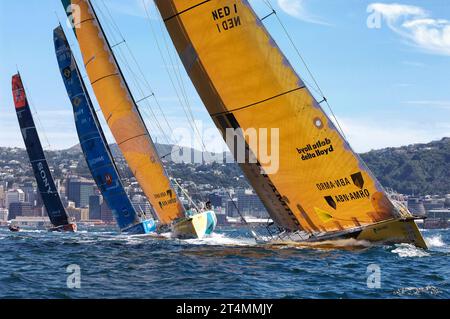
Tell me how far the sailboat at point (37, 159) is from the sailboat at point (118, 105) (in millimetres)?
21383

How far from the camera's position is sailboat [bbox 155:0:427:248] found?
21578mm

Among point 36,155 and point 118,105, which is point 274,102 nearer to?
point 118,105

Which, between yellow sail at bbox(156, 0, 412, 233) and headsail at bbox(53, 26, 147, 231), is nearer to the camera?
yellow sail at bbox(156, 0, 412, 233)

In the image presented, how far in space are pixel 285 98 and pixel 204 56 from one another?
2.48 meters

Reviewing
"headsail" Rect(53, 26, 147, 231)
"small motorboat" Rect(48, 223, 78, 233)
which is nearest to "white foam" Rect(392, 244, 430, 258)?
"headsail" Rect(53, 26, 147, 231)

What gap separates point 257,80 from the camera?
21.6 m

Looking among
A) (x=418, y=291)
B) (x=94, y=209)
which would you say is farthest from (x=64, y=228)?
(x=94, y=209)

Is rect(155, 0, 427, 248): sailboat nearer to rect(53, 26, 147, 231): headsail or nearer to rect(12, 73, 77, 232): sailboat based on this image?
rect(53, 26, 147, 231): headsail

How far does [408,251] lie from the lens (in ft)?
70.6

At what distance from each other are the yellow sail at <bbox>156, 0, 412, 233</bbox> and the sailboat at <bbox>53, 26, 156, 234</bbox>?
1954 cm

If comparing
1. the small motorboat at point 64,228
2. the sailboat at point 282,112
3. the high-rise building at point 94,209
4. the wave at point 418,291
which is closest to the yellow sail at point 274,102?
the sailboat at point 282,112

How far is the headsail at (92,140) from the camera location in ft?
135
